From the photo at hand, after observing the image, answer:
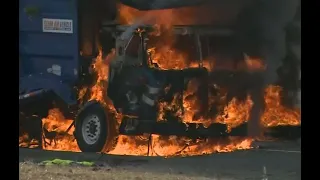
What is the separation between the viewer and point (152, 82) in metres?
6.65

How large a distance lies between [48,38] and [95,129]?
114 centimetres

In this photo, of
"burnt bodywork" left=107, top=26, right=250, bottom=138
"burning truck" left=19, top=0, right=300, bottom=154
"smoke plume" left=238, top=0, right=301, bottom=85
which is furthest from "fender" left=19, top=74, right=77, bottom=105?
"smoke plume" left=238, top=0, right=301, bottom=85

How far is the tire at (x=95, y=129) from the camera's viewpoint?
6.80 meters

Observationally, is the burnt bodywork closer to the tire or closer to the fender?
the tire

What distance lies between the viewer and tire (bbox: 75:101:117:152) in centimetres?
680

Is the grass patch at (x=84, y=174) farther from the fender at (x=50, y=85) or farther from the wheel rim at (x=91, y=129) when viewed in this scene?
the fender at (x=50, y=85)

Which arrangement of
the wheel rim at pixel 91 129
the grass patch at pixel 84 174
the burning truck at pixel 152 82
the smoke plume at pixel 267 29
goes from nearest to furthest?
1. the smoke plume at pixel 267 29
2. the burning truck at pixel 152 82
3. the grass patch at pixel 84 174
4. the wheel rim at pixel 91 129

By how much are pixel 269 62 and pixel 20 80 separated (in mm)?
2791

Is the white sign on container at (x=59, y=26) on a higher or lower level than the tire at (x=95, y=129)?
higher

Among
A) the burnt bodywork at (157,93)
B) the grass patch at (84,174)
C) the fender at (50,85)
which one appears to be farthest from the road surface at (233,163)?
the fender at (50,85)

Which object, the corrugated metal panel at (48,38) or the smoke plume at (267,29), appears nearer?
the smoke plume at (267,29)

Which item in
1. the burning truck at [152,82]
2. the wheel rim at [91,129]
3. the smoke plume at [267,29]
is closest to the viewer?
the smoke plume at [267,29]

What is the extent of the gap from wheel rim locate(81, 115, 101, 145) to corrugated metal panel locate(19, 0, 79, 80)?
20.1 inches

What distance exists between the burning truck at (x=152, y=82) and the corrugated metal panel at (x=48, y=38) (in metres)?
0.01
